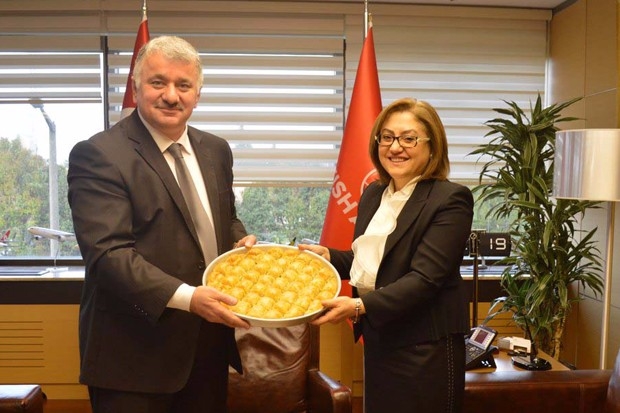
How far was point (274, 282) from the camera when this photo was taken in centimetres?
168

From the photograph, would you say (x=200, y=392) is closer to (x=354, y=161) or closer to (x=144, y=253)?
(x=144, y=253)

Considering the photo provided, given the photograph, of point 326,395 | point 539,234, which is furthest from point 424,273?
point 539,234

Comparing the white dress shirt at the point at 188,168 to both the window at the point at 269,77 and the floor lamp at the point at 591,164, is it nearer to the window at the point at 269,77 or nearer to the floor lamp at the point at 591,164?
the floor lamp at the point at 591,164

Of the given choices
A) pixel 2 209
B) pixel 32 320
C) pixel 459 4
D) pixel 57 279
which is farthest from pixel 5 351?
pixel 459 4

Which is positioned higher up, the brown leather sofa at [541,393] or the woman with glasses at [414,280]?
the woman with glasses at [414,280]

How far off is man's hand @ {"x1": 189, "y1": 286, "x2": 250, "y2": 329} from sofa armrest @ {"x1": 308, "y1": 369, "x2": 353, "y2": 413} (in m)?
0.76

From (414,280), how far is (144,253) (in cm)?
75

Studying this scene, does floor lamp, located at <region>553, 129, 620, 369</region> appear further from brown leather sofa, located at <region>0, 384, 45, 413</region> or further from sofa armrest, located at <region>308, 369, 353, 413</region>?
brown leather sofa, located at <region>0, 384, 45, 413</region>

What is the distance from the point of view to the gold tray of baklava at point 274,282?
1555 mm

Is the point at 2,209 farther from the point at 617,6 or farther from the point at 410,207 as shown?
the point at 617,6

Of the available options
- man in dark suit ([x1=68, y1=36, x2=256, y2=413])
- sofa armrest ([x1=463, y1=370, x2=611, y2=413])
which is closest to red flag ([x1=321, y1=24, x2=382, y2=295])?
sofa armrest ([x1=463, y1=370, x2=611, y2=413])

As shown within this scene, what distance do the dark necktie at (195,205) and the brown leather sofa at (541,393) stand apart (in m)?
1.07

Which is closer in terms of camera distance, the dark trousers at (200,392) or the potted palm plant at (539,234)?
the dark trousers at (200,392)

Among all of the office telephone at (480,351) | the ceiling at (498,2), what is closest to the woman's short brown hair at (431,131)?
the office telephone at (480,351)
